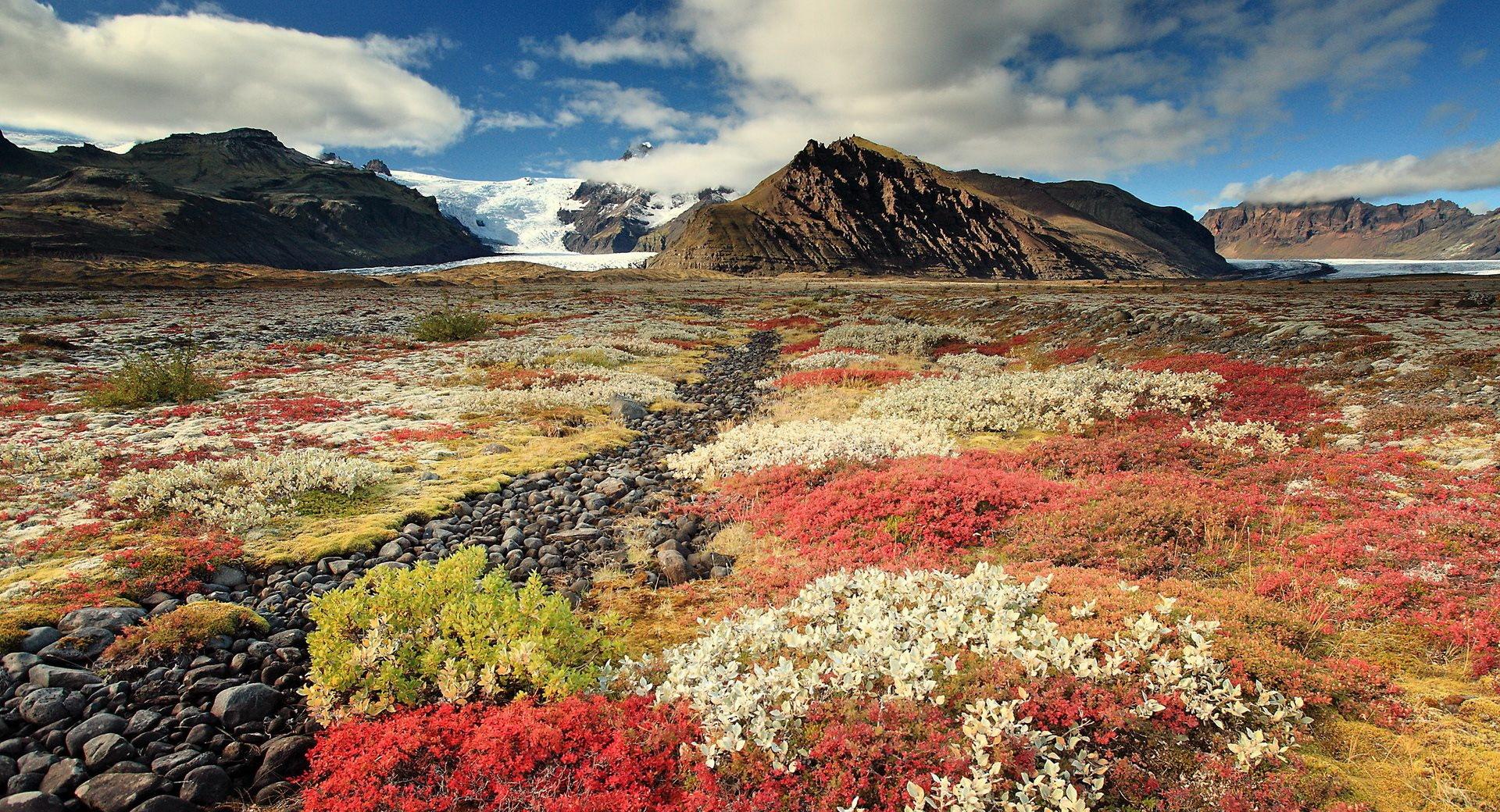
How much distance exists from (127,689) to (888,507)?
32.1ft

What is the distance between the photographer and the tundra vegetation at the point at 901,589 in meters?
4.68

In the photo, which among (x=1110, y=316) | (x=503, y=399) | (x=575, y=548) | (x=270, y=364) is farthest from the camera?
(x=1110, y=316)

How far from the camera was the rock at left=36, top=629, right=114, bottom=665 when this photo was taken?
19.7ft

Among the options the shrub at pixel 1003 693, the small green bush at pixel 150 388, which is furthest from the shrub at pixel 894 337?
the shrub at pixel 1003 693

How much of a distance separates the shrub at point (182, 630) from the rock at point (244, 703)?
3.54 ft

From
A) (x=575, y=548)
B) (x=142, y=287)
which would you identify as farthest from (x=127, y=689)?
(x=142, y=287)

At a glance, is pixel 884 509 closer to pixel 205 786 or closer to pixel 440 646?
pixel 440 646

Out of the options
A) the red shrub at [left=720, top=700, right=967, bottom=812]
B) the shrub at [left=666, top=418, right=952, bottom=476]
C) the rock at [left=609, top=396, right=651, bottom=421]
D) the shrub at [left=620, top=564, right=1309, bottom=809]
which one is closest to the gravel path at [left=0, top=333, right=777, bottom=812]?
the shrub at [left=666, top=418, right=952, bottom=476]

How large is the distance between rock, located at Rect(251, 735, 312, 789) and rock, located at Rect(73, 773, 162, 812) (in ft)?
2.12

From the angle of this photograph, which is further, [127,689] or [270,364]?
[270,364]

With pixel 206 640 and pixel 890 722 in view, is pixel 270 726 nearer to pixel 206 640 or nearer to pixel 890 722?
pixel 206 640

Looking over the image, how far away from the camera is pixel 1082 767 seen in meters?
4.48

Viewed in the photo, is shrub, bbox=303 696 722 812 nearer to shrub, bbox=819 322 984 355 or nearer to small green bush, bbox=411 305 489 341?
shrub, bbox=819 322 984 355

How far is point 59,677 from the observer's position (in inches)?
219
